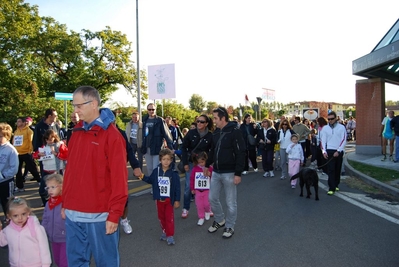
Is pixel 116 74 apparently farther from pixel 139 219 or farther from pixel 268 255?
pixel 268 255

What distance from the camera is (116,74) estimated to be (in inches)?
1212

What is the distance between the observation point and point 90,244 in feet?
9.43

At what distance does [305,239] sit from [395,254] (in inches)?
44.6

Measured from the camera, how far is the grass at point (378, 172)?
9430 millimetres

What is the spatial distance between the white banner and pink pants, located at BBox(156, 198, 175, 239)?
46.6ft

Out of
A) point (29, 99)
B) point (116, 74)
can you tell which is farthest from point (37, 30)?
point (29, 99)

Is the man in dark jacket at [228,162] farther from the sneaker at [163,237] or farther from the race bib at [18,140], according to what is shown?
the race bib at [18,140]

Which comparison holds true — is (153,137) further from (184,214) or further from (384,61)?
(384,61)

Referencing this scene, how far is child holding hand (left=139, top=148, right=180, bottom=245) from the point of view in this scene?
16.3 ft

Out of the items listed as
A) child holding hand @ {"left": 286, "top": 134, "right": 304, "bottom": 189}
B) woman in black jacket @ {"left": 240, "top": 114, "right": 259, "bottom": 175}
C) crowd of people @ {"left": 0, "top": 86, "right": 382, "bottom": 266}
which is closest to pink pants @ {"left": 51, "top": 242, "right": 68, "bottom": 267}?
crowd of people @ {"left": 0, "top": 86, "right": 382, "bottom": 266}

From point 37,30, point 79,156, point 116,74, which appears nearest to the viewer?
point 79,156

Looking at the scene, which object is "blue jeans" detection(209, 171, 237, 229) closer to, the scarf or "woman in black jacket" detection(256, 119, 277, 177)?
the scarf

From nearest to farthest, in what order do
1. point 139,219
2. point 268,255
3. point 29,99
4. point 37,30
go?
point 268,255 → point 139,219 → point 29,99 → point 37,30

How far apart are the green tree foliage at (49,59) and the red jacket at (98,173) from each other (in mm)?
20701
